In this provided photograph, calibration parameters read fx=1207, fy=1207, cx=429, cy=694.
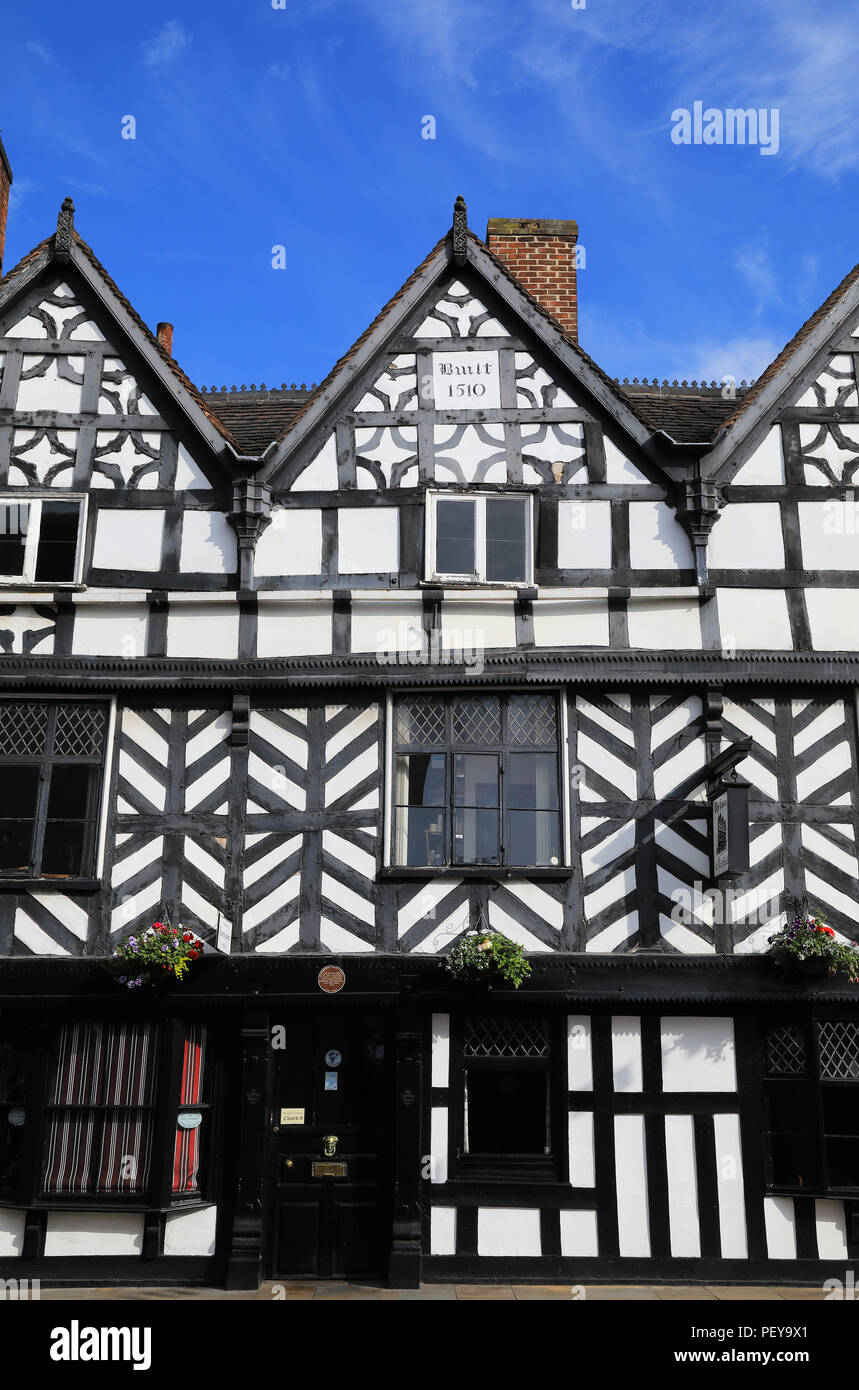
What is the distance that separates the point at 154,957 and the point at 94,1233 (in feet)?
8.35

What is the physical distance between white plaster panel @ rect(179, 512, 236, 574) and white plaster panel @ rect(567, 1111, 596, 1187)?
626 centimetres

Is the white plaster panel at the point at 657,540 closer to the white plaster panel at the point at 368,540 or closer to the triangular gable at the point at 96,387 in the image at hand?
the white plaster panel at the point at 368,540

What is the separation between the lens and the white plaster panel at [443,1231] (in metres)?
10.7

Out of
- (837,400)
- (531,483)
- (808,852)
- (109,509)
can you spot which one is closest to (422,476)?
(531,483)

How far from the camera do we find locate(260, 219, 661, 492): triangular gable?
41.0 ft

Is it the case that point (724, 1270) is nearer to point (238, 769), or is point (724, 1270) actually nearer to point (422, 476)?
point (238, 769)

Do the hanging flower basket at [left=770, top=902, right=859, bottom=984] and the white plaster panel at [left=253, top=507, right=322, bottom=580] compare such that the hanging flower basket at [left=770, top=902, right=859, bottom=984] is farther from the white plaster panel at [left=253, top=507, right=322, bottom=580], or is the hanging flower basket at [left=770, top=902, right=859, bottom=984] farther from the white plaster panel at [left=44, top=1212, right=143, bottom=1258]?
the white plaster panel at [left=44, top=1212, right=143, bottom=1258]

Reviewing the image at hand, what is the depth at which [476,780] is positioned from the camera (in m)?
11.8

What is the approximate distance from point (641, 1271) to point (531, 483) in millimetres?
7509

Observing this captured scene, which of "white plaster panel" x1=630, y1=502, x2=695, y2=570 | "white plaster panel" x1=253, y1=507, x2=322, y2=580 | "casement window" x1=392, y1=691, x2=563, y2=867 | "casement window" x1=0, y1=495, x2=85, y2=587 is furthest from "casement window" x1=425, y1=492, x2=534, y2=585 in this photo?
"casement window" x1=0, y1=495, x2=85, y2=587

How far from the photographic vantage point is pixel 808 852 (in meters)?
11.4

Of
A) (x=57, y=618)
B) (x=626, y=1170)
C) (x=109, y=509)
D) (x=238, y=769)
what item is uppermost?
(x=109, y=509)

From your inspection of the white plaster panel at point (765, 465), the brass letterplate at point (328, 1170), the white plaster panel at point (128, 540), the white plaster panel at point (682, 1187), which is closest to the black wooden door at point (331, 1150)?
the brass letterplate at point (328, 1170)

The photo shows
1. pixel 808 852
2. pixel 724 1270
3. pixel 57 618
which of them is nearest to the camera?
pixel 724 1270
